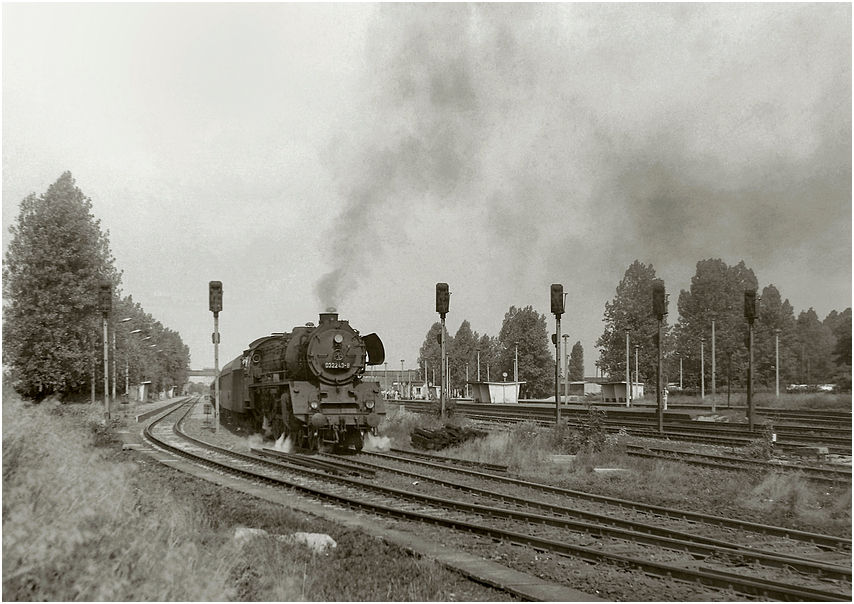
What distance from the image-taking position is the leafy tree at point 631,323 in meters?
56.6

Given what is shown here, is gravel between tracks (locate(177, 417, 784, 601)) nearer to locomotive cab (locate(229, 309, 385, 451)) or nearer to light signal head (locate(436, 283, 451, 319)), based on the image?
locomotive cab (locate(229, 309, 385, 451))

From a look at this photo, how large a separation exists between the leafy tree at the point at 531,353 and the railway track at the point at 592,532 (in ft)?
177

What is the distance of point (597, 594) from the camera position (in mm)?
7078

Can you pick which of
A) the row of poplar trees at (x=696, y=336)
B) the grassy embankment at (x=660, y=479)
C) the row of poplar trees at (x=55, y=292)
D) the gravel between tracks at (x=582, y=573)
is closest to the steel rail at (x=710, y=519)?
the grassy embankment at (x=660, y=479)

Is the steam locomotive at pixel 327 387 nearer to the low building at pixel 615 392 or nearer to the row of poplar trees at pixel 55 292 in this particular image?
the row of poplar trees at pixel 55 292

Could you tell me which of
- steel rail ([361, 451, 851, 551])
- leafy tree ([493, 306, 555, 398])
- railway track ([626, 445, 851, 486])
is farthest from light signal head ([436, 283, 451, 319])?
leafy tree ([493, 306, 555, 398])

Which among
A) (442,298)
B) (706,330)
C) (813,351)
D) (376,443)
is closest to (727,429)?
(442,298)

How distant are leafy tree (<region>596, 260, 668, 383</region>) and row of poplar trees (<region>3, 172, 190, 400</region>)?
130 feet

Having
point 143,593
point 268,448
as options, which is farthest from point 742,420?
point 143,593

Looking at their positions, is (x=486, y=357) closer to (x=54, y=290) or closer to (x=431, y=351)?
(x=431, y=351)

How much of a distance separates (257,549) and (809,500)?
10.0 metres

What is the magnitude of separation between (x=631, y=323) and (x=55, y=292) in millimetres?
43524

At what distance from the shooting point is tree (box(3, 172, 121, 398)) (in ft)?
89.2

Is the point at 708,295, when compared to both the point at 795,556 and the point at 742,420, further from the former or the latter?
the point at 795,556
